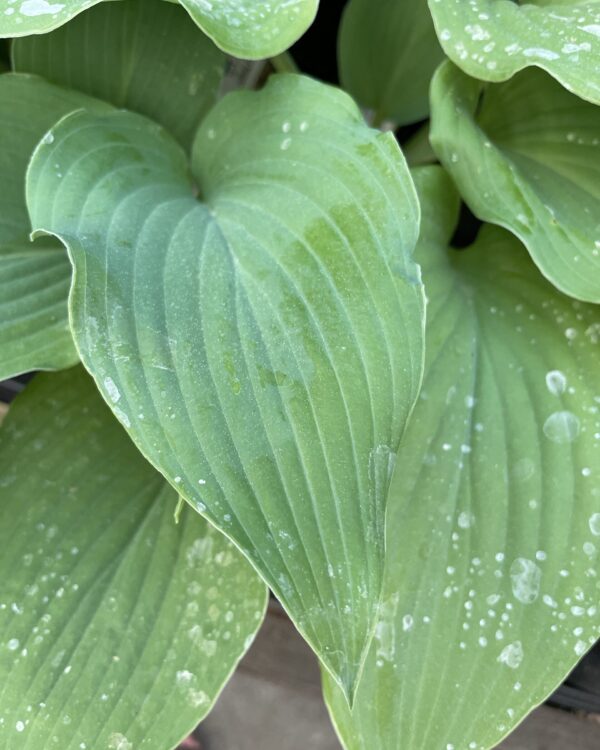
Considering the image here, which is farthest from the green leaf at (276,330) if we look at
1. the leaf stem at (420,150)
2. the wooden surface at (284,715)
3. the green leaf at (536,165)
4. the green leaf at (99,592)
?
the wooden surface at (284,715)

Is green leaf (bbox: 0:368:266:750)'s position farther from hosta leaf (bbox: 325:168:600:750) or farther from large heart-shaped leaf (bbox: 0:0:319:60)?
large heart-shaped leaf (bbox: 0:0:319:60)

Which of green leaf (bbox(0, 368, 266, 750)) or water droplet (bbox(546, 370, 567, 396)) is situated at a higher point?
water droplet (bbox(546, 370, 567, 396))

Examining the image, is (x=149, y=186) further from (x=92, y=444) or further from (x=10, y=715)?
(x=10, y=715)

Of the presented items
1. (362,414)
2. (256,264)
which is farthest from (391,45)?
(362,414)

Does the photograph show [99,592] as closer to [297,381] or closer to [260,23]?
[297,381]

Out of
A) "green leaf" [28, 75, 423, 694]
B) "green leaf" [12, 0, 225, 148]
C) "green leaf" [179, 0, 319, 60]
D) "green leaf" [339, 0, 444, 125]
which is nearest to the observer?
"green leaf" [28, 75, 423, 694]

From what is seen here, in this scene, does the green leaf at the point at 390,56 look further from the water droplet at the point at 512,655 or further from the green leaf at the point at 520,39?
the water droplet at the point at 512,655

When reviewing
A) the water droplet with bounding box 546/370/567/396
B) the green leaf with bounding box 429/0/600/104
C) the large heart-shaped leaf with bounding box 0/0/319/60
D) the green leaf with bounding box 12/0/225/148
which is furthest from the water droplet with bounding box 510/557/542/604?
the green leaf with bounding box 12/0/225/148
